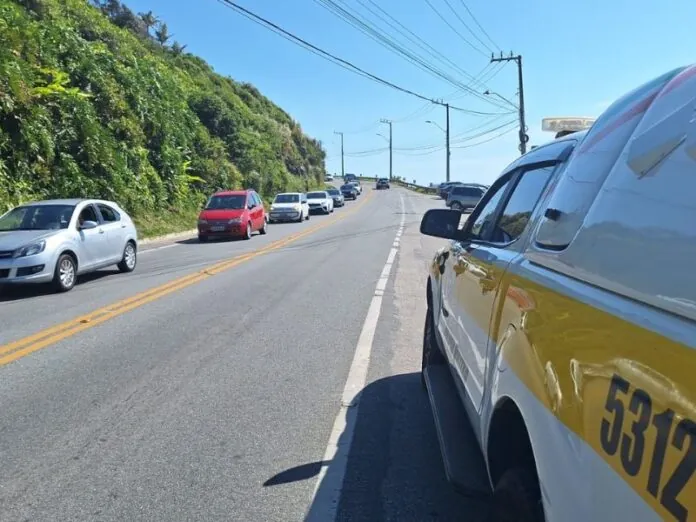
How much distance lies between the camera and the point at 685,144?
165cm

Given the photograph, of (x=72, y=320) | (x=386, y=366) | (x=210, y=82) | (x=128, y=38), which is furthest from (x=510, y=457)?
(x=210, y=82)

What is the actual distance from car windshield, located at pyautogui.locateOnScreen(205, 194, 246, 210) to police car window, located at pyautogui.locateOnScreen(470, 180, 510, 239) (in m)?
19.2

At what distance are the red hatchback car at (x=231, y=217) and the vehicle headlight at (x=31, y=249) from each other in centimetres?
1152

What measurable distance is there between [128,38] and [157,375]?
1370 inches

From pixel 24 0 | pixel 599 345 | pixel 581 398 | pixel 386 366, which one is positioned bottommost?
pixel 386 366

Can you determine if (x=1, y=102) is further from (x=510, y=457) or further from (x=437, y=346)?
(x=510, y=457)

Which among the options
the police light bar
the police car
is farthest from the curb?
the police car

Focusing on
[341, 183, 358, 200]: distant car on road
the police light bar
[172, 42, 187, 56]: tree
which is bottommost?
[341, 183, 358, 200]: distant car on road

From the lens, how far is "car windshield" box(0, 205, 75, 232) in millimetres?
11227

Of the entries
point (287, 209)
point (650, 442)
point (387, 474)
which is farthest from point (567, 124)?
point (287, 209)

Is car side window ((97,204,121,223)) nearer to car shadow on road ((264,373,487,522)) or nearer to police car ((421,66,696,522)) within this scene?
car shadow on road ((264,373,487,522))

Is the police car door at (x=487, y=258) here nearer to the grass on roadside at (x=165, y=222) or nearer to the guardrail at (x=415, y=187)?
the grass on roadside at (x=165, y=222)

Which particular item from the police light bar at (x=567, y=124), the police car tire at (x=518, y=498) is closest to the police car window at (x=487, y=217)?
the police light bar at (x=567, y=124)

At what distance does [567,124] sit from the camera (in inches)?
153
